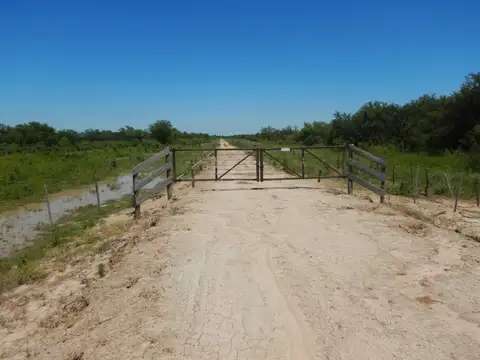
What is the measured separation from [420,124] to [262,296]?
32.4 m

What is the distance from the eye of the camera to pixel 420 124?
1291 inches

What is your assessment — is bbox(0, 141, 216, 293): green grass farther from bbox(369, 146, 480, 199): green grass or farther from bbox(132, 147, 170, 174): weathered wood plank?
bbox(369, 146, 480, 199): green grass

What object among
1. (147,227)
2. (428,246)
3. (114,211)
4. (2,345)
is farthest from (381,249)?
(114,211)

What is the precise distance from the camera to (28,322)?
5645 mm

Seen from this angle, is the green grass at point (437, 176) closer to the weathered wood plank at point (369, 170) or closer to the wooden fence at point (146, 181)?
the weathered wood plank at point (369, 170)

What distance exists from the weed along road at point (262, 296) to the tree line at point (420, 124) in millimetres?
21064

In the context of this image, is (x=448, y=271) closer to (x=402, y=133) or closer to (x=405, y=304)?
(x=405, y=304)

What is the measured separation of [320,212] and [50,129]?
78.7 meters

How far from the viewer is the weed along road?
415cm

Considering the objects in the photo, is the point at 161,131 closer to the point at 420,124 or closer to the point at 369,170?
the point at 420,124

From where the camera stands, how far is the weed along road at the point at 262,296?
415 centimetres

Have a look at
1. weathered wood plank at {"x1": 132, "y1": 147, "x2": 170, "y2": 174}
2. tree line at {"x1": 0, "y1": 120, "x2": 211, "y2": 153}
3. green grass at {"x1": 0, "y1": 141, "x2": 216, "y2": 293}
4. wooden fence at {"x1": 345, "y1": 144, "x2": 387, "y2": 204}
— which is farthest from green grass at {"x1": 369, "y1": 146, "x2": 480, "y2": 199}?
tree line at {"x1": 0, "y1": 120, "x2": 211, "y2": 153}

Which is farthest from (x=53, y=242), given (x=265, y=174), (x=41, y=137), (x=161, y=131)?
(x=161, y=131)

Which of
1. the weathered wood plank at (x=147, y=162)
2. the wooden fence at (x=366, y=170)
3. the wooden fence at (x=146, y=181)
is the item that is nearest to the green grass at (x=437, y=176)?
the wooden fence at (x=366, y=170)
